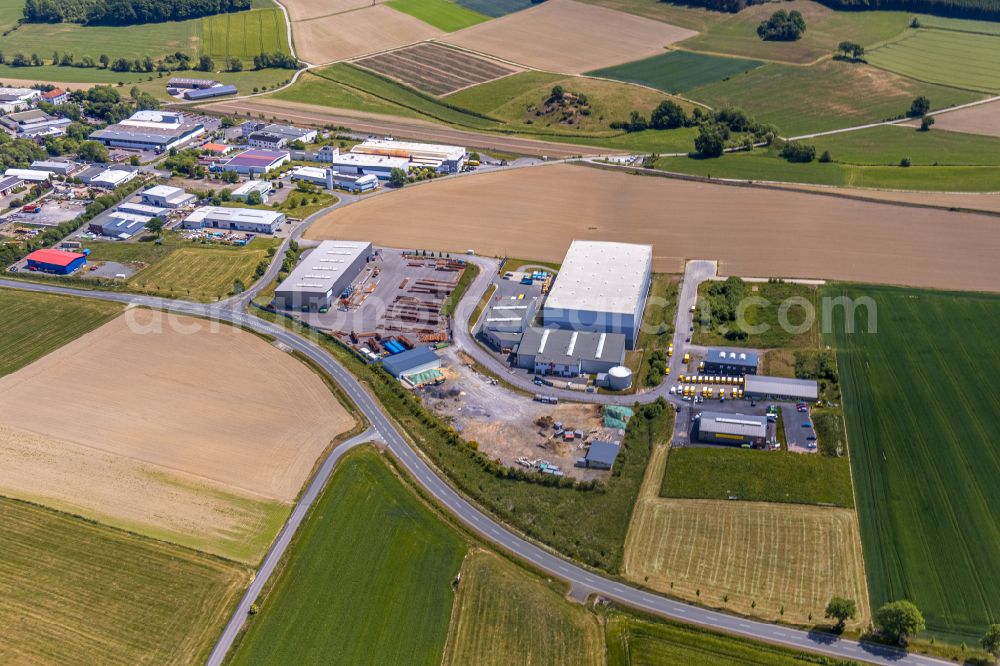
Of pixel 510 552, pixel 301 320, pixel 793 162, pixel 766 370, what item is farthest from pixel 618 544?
pixel 793 162

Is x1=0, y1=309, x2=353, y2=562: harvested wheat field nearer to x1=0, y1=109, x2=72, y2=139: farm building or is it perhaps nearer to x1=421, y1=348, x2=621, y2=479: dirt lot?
x1=421, y1=348, x2=621, y2=479: dirt lot

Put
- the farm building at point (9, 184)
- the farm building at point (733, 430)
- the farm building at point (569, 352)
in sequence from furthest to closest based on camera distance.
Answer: the farm building at point (9, 184) < the farm building at point (569, 352) < the farm building at point (733, 430)

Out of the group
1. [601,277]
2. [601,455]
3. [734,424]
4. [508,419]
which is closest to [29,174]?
[601,277]

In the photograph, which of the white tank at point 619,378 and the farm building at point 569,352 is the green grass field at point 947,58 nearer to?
the farm building at point 569,352

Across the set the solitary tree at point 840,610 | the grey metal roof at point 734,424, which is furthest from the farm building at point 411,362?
the solitary tree at point 840,610

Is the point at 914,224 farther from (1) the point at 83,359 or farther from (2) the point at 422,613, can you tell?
(1) the point at 83,359

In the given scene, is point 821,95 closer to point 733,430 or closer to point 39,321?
point 733,430
